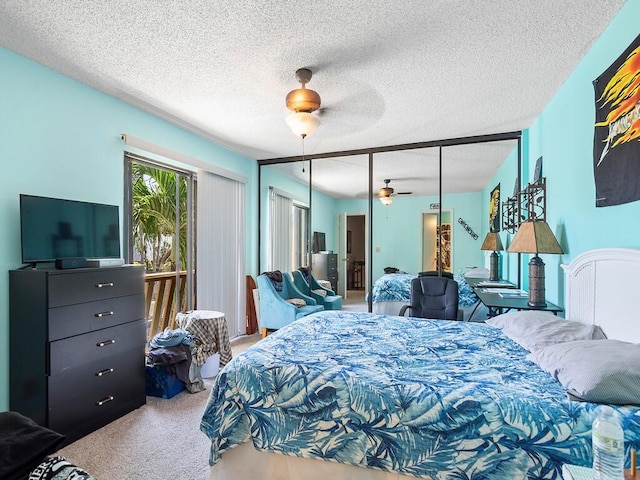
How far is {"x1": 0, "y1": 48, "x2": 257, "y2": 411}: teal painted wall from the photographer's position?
2287mm

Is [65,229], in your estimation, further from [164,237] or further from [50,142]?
[164,237]

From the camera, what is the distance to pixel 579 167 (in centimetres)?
235

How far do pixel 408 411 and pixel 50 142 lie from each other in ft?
9.91

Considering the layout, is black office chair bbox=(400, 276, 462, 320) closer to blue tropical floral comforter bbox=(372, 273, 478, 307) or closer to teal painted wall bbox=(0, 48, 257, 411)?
blue tropical floral comforter bbox=(372, 273, 478, 307)

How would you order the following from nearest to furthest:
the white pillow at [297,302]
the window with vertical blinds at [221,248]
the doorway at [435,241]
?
the window with vertical blinds at [221,248] < the white pillow at [297,302] < the doorway at [435,241]

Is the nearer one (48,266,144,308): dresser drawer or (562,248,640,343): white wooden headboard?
(562,248,640,343): white wooden headboard

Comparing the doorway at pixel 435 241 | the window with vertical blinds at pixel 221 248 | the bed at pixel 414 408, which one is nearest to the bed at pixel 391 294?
the doorway at pixel 435 241

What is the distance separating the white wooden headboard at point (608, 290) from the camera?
1.70m

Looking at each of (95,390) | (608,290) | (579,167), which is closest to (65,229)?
(95,390)

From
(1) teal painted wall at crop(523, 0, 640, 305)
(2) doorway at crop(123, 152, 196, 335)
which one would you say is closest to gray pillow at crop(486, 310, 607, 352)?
(1) teal painted wall at crop(523, 0, 640, 305)

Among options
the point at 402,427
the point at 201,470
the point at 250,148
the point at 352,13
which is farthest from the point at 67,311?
the point at 250,148

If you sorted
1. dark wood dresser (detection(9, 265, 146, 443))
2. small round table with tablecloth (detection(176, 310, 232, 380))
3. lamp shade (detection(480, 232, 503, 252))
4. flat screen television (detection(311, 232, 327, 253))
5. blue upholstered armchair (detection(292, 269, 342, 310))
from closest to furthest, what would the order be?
dark wood dresser (detection(9, 265, 146, 443))
small round table with tablecloth (detection(176, 310, 232, 380))
lamp shade (detection(480, 232, 503, 252))
blue upholstered armchair (detection(292, 269, 342, 310))
flat screen television (detection(311, 232, 327, 253))

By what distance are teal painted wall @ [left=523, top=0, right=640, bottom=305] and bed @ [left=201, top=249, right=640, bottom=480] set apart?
0.64 ft

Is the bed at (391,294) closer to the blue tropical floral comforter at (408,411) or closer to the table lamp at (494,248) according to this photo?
the table lamp at (494,248)
